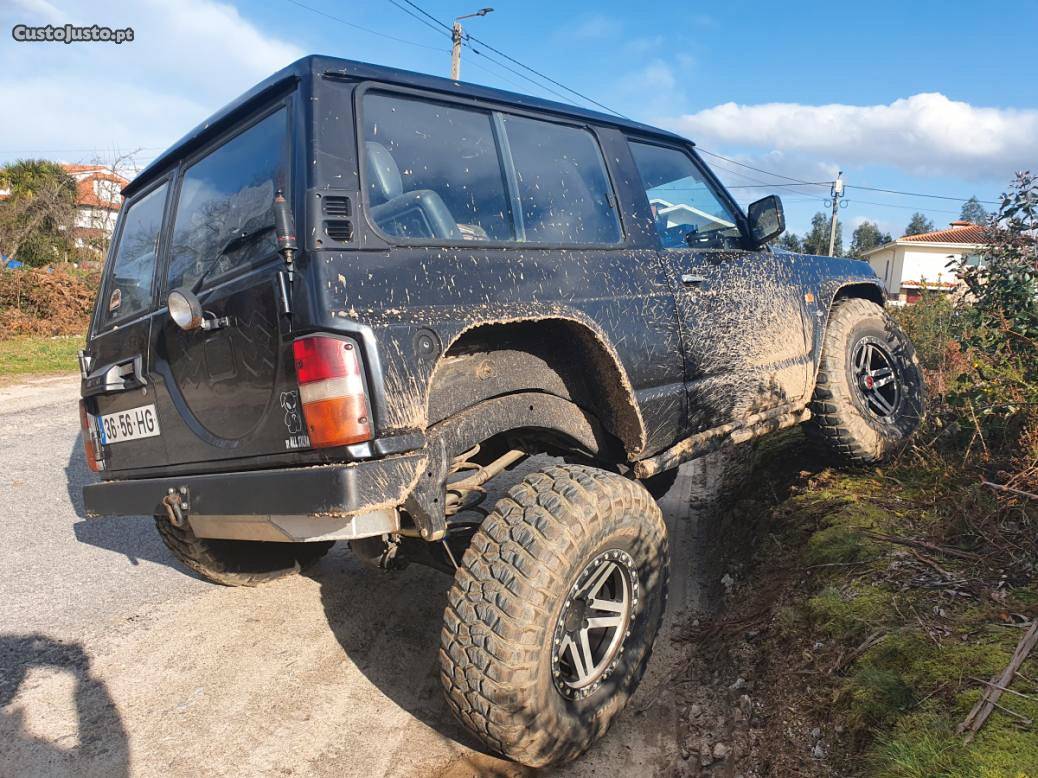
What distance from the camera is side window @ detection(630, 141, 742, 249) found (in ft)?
10.9

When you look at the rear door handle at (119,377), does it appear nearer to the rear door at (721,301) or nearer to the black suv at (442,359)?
the black suv at (442,359)

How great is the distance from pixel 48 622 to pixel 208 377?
1.80 m

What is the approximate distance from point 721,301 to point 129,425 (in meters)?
2.62

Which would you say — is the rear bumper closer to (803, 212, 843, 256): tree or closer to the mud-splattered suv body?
the mud-splattered suv body

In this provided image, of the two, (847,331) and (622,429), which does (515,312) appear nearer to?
(622,429)

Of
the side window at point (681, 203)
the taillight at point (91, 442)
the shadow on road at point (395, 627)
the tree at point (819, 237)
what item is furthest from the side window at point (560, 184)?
the tree at point (819, 237)

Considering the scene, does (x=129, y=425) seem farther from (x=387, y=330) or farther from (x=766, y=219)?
(x=766, y=219)

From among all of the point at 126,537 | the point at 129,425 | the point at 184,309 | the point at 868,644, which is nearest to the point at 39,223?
the point at 126,537

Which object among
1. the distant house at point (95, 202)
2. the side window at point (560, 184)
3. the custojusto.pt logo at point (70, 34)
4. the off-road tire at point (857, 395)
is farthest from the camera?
the distant house at point (95, 202)

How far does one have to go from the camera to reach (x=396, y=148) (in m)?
2.29

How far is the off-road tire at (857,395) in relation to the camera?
3900 mm

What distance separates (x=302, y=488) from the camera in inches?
77.7

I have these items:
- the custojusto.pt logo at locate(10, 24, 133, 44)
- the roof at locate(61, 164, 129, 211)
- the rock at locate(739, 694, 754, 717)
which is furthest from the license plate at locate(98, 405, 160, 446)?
the roof at locate(61, 164, 129, 211)

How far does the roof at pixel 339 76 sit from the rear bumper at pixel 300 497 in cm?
123
